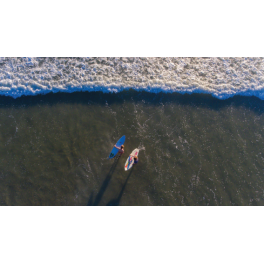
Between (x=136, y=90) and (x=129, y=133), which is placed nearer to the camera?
(x=129, y=133)

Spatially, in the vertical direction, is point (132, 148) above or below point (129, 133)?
below

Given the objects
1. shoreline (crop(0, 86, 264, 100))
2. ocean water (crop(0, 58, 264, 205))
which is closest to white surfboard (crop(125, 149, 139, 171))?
ocean water (crop(0, 58, 264, 205))

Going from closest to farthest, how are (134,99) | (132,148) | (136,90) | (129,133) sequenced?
1. (132,148)
2. (129,133)
3. (134,99)
4. (136,90)

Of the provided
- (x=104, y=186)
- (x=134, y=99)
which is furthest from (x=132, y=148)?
(x=134, y=99)

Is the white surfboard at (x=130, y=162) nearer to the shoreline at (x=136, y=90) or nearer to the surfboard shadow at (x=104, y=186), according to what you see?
the surfboard shadow at (x=104, y=186)

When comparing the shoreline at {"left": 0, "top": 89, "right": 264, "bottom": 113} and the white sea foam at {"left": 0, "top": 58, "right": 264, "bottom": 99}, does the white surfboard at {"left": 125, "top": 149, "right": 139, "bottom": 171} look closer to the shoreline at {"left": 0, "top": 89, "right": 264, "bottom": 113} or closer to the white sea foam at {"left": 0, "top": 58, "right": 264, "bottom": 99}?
the shoreline at {"left": 0, "top": 89, "right": 264, "bottom": 113}

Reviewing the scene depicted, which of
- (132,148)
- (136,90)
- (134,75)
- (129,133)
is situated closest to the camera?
(132,148)

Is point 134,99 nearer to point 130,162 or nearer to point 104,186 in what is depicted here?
point 130,162
